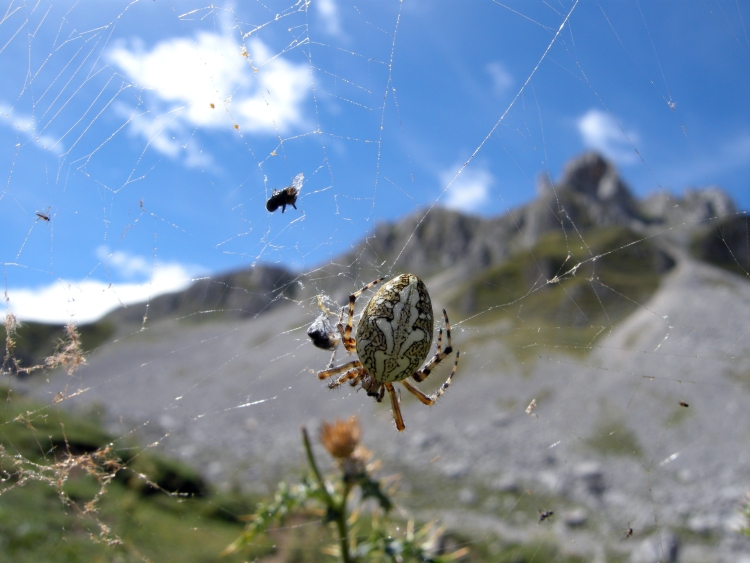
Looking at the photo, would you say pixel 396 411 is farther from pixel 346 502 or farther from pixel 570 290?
pixel 570 290

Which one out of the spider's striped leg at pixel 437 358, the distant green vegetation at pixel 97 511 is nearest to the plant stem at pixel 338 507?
the spider's striped leg at pixel 437 358

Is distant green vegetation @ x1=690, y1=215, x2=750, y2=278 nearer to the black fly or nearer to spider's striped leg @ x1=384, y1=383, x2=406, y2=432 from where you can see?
spider's striped leg @ x1=384, y1=383, x2=406, y2=432

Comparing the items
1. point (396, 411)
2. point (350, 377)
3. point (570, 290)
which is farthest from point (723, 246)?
point (350, 377)

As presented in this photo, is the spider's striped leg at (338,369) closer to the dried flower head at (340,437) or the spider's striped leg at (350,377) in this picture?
the spider's striped leg at (350,377)

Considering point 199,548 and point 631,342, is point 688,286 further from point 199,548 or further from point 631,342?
point 199,548

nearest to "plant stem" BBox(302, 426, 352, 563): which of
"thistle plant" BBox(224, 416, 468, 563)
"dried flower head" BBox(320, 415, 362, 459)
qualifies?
"thistle plant" BBox(224, 416, 468, 563)
